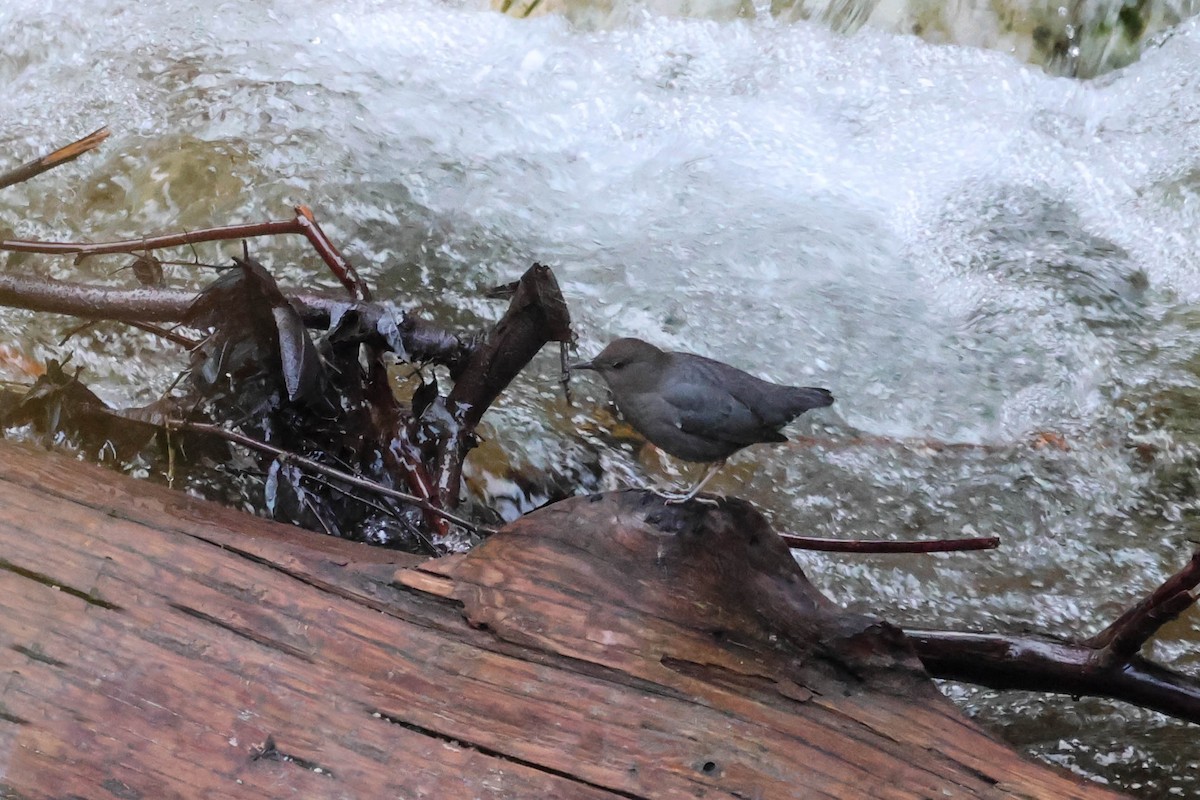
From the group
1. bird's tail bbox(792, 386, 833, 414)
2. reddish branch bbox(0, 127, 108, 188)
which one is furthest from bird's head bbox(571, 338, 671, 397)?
reddish branch bbox(0, 127, 108, 188)

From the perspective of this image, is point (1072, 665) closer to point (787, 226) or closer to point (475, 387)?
point (475, 387)

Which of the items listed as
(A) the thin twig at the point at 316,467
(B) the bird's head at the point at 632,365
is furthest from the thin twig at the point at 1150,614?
(A) the thin twig at the point at 316,467

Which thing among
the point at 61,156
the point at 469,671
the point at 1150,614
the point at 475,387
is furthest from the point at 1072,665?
the point at 61,156

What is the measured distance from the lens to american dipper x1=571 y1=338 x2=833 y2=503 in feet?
7.07

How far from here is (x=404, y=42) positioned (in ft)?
17.2

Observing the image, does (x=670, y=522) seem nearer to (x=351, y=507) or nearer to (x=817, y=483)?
(x=351, y=507)

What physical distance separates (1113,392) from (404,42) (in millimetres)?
3772

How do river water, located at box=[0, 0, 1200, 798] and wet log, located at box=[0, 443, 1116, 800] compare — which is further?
river water, located at box=[0, 0, 1200, 798]

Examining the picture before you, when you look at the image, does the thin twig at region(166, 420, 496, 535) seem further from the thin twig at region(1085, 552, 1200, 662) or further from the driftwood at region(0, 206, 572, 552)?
the thin twig at region(1085, 552, 1200, 662)

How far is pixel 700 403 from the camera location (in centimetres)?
215

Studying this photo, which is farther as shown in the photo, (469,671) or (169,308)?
(169,308)

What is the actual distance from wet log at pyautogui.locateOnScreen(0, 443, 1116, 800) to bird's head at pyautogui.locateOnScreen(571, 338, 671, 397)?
A: 1.58ft

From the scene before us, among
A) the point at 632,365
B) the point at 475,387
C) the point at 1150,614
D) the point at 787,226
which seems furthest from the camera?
the point at 787,226

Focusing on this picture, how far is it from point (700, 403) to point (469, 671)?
778mm
